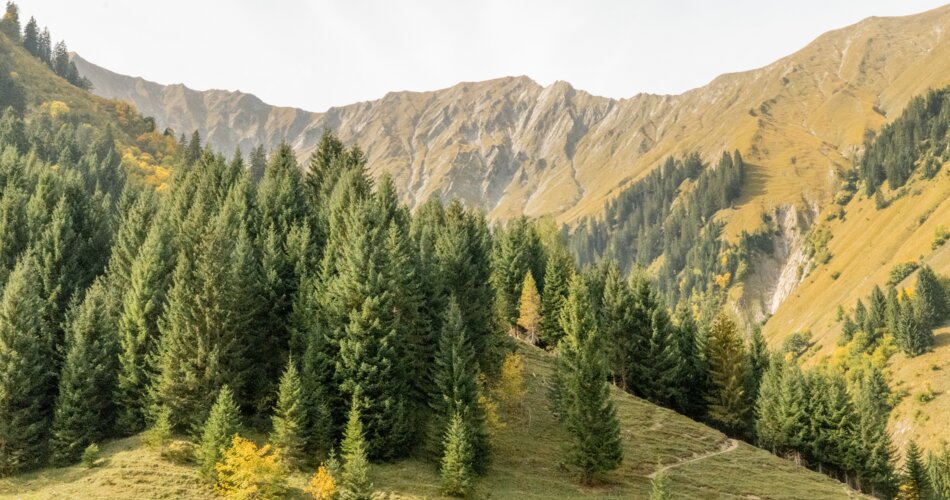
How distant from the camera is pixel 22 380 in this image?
46469 mm

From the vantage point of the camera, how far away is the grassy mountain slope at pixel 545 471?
40031 mm

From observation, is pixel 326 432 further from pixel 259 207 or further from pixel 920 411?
pixel 920 411

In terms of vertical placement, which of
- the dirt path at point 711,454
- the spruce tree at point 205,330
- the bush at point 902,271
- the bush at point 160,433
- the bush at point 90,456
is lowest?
the bush at point 90,456

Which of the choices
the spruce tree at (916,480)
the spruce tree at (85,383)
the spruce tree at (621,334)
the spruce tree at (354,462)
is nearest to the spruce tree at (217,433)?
the spruce tree at (354,462)

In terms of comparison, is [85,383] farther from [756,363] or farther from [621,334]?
[756,363]

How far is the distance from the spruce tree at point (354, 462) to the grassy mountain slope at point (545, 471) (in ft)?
10.9

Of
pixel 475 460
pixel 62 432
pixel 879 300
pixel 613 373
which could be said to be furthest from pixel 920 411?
pixel 62 432

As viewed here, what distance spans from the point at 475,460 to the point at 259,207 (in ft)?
126

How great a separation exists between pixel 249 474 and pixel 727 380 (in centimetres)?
6739

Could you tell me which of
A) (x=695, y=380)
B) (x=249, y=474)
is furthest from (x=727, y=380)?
(x=249, y=474)

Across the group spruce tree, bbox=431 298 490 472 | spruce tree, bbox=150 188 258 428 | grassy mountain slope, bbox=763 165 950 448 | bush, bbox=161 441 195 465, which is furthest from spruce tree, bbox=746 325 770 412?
bush, bbox=161 441 195 465

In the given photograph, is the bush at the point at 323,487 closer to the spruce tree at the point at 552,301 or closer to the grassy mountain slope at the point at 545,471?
the grassy mountain slope at the point at 545,471

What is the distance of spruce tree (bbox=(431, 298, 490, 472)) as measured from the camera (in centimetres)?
Answer: 4791

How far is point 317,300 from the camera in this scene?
5250 centimetres
